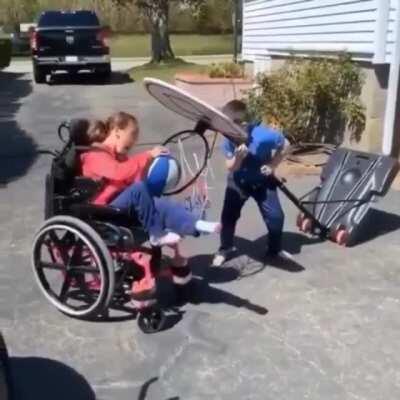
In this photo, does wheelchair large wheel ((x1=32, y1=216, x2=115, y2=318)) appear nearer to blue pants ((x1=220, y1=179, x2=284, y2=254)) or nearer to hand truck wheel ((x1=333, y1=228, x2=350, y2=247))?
blue pants ((x1=220, y1=179, x2=284, y2=254))

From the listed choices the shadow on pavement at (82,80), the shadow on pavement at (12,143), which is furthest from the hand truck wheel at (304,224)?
the shadow on pavement at (82,80)

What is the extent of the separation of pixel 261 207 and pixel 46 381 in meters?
2.22

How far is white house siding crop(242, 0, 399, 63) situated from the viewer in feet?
27.9

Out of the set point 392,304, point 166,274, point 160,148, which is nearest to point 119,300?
point 166,274

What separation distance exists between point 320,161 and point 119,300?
470 cm

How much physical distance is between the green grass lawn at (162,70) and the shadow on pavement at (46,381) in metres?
18.0

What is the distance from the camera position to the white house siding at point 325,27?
27.9ft

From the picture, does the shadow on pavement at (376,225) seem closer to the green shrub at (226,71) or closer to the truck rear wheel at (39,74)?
the green shrub at (226,71)

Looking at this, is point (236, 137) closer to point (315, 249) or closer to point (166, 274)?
point (166, 274)

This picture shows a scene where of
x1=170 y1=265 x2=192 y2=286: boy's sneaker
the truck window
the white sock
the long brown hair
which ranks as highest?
the truck window

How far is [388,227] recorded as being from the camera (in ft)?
20.6

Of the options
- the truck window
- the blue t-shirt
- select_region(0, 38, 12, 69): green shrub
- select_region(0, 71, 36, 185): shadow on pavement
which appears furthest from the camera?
select_region(0, 38, 12, 69): green shrub

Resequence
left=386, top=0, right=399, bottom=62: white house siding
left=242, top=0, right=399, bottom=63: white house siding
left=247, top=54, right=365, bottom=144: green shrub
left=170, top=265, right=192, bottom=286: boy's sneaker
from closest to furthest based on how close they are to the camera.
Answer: left=170, top=265, right=192, bottom=286: boy's sneaker, left=386, top=0, right=399, bottom=62: white house siding, left=242, top=0, right=399, bottom=63: white house siding, left=247, top=54, right=365, bottom=144: green shrub

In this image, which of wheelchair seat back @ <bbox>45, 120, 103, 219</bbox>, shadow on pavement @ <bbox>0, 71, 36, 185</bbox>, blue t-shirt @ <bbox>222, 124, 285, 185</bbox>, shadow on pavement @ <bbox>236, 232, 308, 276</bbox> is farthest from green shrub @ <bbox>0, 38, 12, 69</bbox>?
wheelchair seat back @ <bbox>45, 120, 103, 219</bbox>
